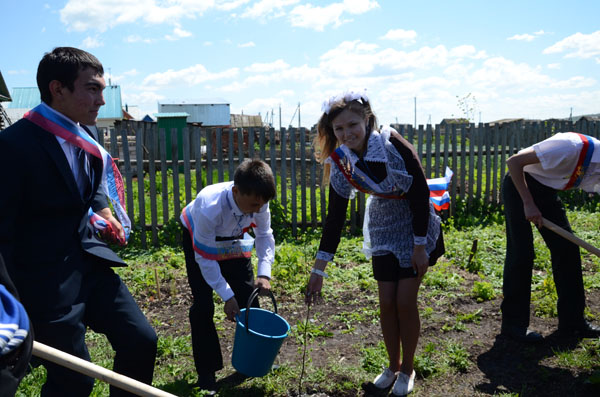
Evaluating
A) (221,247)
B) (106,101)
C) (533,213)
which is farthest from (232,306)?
(106,101)

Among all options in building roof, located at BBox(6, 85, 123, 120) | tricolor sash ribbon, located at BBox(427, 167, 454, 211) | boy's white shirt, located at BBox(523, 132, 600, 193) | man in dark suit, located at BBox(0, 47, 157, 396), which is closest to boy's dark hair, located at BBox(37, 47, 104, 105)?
man in dark suit, located at BBox(0, 47, 157, 396)

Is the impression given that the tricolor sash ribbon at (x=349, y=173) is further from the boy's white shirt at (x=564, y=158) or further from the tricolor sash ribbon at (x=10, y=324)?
the tricolor sash ribbon at (x=10, y=324)

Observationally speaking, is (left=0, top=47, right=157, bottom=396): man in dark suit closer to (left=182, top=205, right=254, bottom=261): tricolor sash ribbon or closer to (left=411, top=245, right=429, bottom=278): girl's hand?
(left=182, top=205, right=254, bottom=261): tricolor sash ribbon

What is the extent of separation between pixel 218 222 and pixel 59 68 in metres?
1.19

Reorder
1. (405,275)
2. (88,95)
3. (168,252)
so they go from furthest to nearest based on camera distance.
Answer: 1. (168,252)
2. (405,275)
3. (88,95)

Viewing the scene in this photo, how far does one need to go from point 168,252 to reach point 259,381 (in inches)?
142

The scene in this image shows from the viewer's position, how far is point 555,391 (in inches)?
121

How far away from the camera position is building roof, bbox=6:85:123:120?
3878 centimetres

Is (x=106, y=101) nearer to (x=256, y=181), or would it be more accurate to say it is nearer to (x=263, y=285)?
(x=263, y=285)

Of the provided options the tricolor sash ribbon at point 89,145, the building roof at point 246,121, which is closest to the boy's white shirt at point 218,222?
the tricolor sash ribbon at point 89,145

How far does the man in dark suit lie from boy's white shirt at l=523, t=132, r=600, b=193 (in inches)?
105

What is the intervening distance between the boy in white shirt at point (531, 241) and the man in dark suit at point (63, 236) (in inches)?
105

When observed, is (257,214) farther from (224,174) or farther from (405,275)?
(224,174)

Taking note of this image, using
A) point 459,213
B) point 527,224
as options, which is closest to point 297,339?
point 527,224
